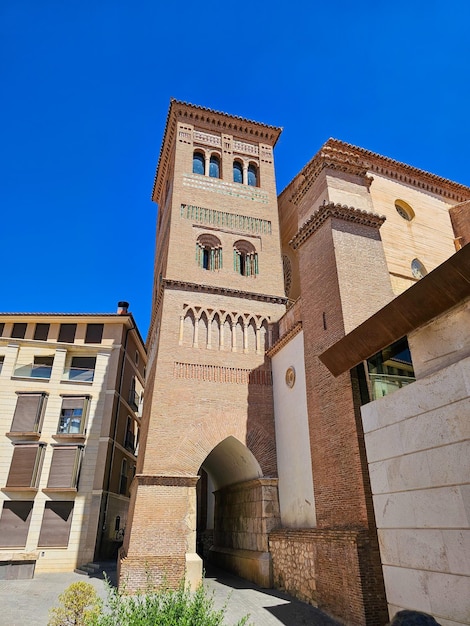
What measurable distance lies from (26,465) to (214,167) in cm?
1403

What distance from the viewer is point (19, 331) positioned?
19969 mm

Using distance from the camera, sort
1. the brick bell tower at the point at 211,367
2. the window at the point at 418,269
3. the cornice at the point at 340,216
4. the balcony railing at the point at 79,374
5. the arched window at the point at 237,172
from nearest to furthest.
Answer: the brick bell tower at the point at 211,367
the cornice at the point at 340,216
the window at the point at 418,269
the arched window at the point at 237,172
the balcony railing at the point at 79,374

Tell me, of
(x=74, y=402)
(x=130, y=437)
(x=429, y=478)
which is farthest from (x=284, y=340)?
(x=130, y=437)

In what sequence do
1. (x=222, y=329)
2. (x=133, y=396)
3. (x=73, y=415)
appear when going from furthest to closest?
1. (x=133, y=396)
2. (x=73, y=415)
3. (x=222, y=329)

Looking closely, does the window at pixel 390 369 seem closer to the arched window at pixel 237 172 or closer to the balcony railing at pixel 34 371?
the arched window at pixel 237 172

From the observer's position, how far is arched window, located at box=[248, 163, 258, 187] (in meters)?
18.8

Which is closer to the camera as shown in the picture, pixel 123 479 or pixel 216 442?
pixel 216 442

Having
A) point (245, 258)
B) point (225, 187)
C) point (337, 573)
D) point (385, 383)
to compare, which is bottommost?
point (337, 573)

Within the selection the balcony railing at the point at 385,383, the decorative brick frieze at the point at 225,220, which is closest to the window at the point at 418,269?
the decorative brick frieze at the point at 225,220

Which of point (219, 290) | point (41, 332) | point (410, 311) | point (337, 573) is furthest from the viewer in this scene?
point (41, 332)

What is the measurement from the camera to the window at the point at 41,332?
20.0 m

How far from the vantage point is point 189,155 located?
59.6 ft

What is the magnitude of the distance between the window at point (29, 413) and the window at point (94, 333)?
3332mm

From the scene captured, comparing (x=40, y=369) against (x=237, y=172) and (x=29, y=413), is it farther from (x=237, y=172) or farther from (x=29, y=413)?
(x=237, y=172)
